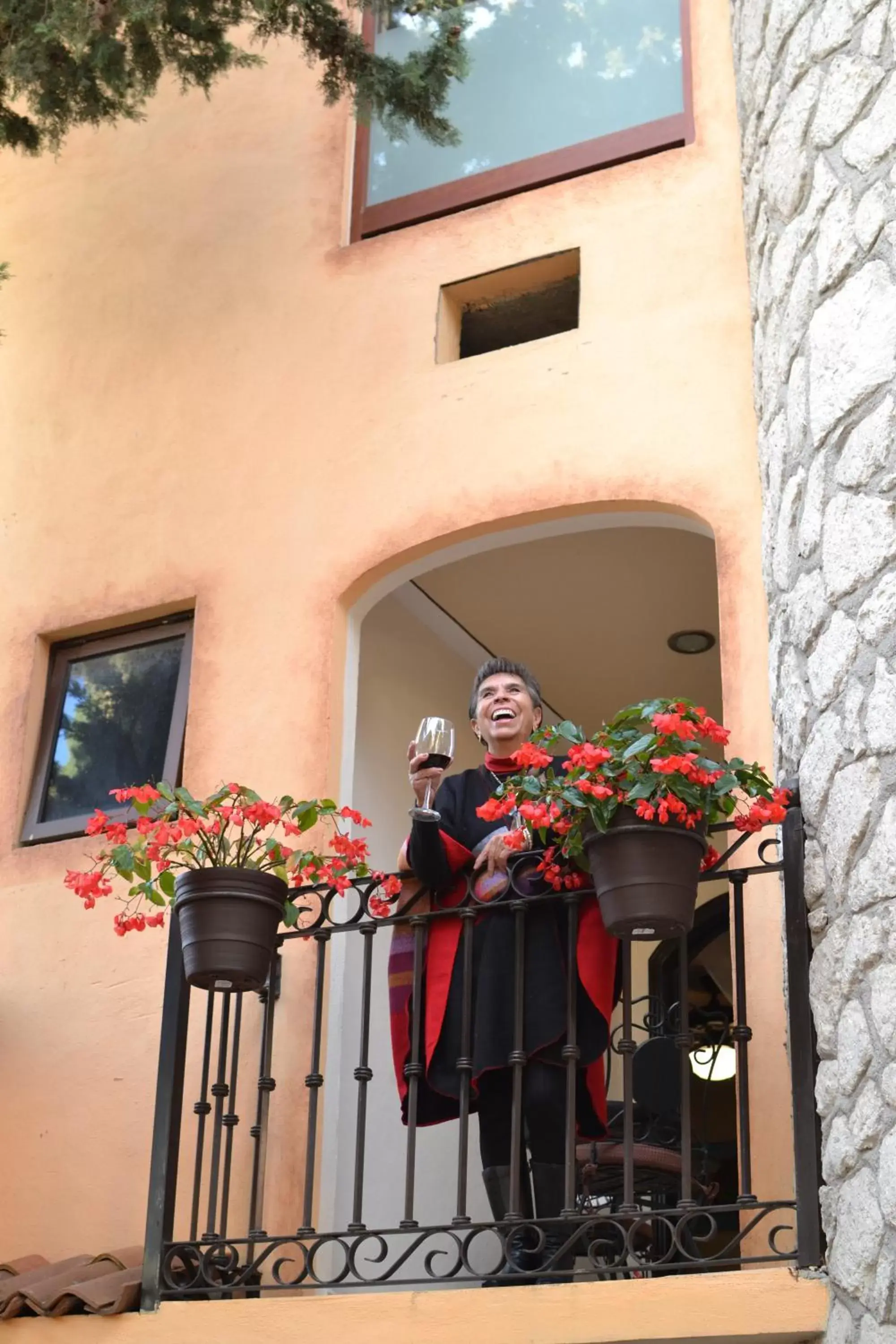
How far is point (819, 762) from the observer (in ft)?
15.5

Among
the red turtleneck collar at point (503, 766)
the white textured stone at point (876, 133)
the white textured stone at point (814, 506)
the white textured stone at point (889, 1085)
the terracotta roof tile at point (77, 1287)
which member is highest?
the white textured stone at point (876, 133)

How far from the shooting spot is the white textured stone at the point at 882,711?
440 cm

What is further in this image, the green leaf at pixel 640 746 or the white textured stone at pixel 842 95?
the white textured stone at pixel 842 95

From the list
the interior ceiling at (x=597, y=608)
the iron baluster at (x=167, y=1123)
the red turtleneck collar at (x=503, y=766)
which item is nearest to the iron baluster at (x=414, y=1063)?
the red turtleneck collar at (x=503, y=766)

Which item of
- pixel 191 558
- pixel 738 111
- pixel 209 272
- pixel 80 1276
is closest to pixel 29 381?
pixel 209 272

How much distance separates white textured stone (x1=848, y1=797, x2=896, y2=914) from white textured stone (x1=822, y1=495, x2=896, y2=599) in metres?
0.64

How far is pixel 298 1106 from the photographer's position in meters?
6.03

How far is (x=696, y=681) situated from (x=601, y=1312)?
5.22 meters

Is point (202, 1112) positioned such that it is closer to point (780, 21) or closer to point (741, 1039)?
point (741, 1039)

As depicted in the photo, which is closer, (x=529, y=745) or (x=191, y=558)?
(x=529, y=745)

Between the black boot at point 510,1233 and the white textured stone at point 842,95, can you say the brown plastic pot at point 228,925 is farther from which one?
the white textured stone at point 842,95

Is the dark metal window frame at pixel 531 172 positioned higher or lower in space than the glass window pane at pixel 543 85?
lower

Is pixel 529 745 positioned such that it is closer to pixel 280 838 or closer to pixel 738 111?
pixel 280 838

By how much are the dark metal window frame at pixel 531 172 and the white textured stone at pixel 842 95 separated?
1816 mm
